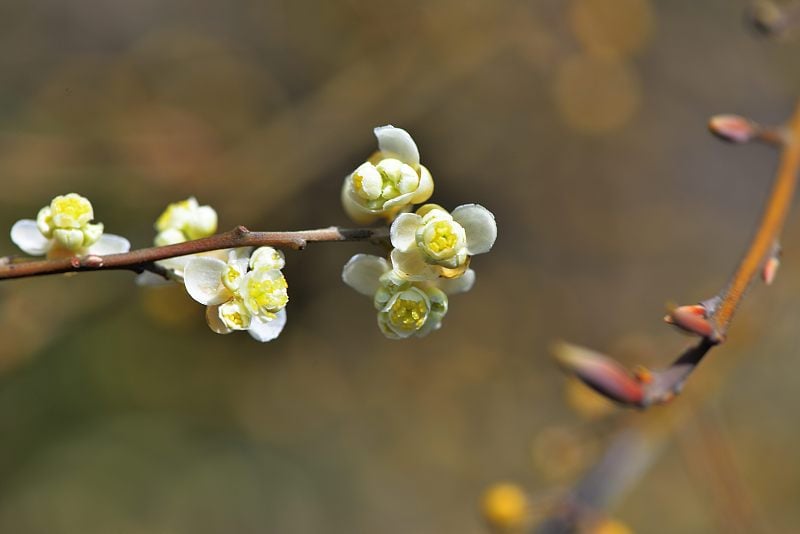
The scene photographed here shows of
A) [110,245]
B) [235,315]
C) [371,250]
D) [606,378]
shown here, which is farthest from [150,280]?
[371,250]

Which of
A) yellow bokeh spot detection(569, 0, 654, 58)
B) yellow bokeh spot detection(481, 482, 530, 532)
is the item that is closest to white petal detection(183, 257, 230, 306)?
yellow bokeh spot detection(481, 482, 530, 532)

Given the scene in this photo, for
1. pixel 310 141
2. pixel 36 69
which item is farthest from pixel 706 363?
pixel 36 69

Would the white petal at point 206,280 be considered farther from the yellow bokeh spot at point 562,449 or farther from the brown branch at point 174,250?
the yellow bokeh spot at point 562,449

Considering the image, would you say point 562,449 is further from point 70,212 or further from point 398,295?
point 70,212

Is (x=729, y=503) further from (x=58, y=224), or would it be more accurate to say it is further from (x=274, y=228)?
(x=274, y=228)

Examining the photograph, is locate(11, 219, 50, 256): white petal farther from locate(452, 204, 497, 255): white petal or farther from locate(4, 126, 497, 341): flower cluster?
locate(452, 204, 497, 255): white petal

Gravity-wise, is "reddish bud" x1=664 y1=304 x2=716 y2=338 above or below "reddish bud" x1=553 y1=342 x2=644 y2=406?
above

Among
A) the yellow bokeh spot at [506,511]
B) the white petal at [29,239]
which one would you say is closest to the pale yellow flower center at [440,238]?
the white petal at [29,239]
